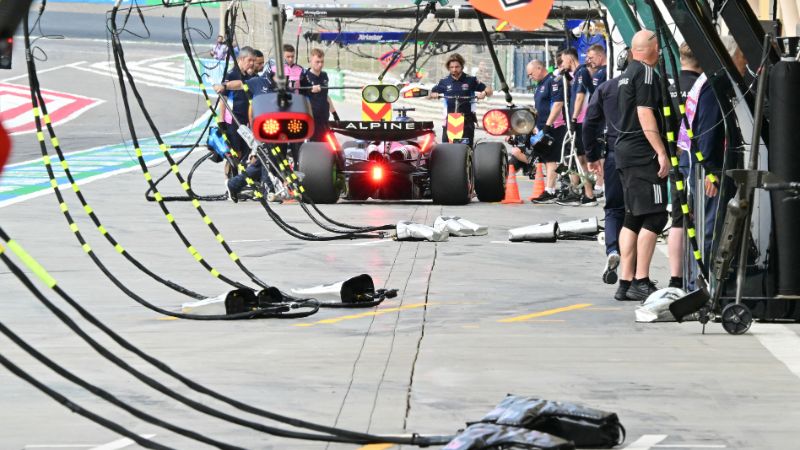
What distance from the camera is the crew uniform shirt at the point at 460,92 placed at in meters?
21.4

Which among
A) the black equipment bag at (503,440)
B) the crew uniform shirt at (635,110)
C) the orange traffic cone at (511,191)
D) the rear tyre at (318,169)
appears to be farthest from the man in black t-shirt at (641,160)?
the orange traffic cone at (511,191)

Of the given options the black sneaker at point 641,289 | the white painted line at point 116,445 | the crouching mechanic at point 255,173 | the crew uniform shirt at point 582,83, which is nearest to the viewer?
the white painted line at point 116,445

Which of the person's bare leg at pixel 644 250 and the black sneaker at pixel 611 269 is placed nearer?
the person's bare leg at pixel 644 250

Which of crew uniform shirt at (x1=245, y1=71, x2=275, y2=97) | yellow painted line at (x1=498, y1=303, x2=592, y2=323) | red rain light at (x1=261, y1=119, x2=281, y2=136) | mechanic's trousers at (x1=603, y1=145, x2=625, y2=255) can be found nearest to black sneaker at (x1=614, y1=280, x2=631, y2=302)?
yellow painted line at (x1=498, y1=303, x2=592, y2=323)

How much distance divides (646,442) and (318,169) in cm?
1276

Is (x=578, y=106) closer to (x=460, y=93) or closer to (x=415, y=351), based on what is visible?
(x=460, y=93)

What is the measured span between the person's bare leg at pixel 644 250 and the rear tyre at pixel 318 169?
334 inches

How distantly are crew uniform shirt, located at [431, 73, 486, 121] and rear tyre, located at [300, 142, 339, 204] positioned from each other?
8.56ft

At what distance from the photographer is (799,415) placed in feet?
23.9

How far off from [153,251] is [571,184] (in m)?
7.12

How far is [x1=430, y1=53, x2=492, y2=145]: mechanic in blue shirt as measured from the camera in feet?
70.2

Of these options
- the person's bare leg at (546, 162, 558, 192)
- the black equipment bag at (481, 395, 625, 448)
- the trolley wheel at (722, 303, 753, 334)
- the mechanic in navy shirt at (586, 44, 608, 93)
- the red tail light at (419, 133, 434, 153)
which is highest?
the mechanic in navy shirt at (586, 44, 608, 93)

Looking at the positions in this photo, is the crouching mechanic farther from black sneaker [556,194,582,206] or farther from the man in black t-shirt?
the man in black t-shirt

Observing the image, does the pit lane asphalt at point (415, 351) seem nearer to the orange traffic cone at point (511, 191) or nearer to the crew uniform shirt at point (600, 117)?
the crew uniform shirt at point (600, 117)
